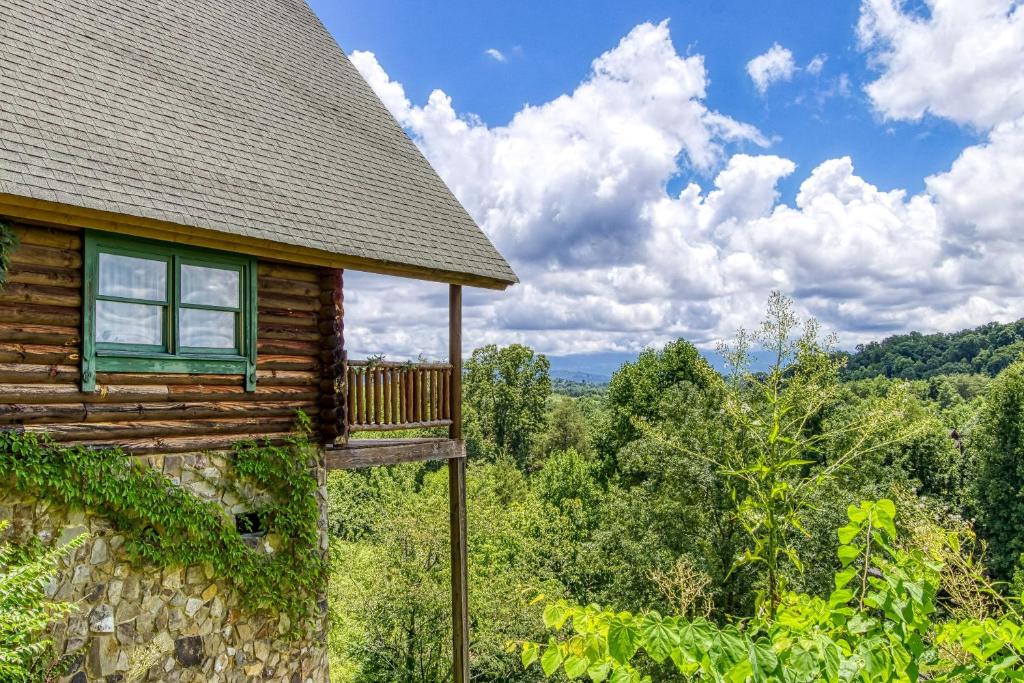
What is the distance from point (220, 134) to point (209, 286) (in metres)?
2.00

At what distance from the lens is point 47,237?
609cm

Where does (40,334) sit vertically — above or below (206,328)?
below

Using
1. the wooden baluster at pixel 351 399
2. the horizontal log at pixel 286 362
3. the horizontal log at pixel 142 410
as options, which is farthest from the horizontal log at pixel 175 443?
the wooden baluster at pixel 351 399

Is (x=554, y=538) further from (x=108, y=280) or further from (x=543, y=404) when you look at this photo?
(x=108, y=280)

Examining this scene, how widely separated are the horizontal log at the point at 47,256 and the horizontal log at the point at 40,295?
0.20 meters

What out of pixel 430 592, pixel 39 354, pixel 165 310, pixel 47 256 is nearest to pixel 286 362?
pixel 165 310

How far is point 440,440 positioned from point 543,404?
29.7m

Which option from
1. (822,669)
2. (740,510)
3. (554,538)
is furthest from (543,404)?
(822,669)

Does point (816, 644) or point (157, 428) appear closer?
point (816, 644)

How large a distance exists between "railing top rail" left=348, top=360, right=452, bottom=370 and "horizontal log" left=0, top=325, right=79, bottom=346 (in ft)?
9.44

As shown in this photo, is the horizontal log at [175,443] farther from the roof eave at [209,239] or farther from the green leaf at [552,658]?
the green leaf at [552,658]

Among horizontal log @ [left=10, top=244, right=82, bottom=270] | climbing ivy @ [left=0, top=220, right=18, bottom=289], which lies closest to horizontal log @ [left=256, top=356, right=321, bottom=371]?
horizontal log @ [left=10, top=244, right=82, bottom=270]

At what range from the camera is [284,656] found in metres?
7.69

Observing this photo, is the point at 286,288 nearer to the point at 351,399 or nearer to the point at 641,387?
the point at 351,399
